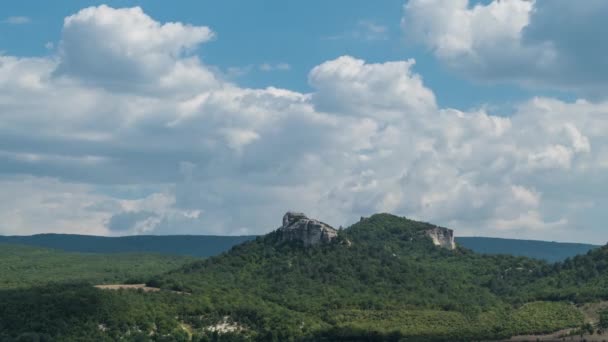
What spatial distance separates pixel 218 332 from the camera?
198625mm

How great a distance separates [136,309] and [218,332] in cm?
1843

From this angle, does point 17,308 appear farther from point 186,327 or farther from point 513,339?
point 513,339

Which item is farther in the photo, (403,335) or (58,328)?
(403,335)

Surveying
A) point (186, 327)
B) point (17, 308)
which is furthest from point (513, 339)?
point (17, 308)

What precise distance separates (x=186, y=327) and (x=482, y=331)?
6399 cm

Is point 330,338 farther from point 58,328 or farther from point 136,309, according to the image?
point 58,328

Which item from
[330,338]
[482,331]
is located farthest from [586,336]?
[330,338]

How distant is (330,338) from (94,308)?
50431 mm

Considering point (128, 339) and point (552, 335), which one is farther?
point (552, 335)

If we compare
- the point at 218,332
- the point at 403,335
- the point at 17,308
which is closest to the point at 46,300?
the point at 17,308

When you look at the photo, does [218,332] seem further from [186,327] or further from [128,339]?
[128,339]

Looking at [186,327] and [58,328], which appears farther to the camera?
[186,327]

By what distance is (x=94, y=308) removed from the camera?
618 feet

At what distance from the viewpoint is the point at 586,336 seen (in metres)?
192
